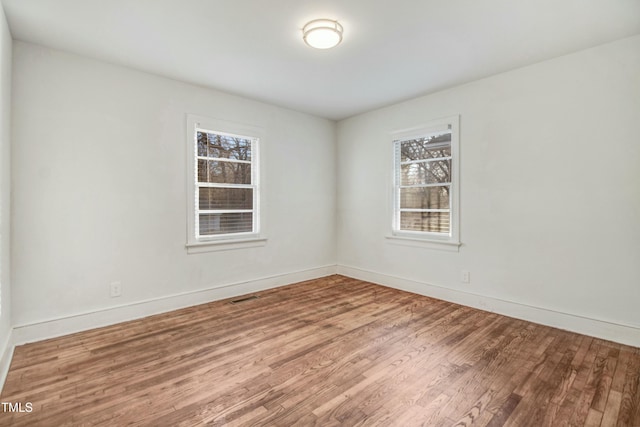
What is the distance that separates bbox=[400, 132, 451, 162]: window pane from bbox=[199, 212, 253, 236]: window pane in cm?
235

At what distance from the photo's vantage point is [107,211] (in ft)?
10.2

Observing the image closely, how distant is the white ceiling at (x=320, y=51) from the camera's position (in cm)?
226

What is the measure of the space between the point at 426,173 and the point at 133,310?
150 inches

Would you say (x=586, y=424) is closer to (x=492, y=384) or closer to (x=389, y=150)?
(x=492, y=384)

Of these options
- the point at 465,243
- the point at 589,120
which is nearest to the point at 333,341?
the point at 465,243

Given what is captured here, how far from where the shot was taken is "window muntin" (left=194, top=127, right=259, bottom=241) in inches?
151

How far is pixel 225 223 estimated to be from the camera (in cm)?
407

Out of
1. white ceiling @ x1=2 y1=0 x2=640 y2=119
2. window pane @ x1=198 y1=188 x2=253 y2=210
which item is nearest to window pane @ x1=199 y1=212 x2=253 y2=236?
window pane @ x1=198 y1=188 x2=253 y2=210

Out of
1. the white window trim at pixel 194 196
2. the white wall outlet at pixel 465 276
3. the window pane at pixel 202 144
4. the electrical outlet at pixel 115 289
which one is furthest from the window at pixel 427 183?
the electrical outlet at pixel 115 289

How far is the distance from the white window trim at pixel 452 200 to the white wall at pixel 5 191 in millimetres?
4017

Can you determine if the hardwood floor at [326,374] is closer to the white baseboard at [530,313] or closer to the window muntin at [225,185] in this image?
the white baseboard at [530,313]

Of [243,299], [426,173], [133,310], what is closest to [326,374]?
[243,299]

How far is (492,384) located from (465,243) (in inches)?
75.1

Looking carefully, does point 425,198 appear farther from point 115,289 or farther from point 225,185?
point 115,289
